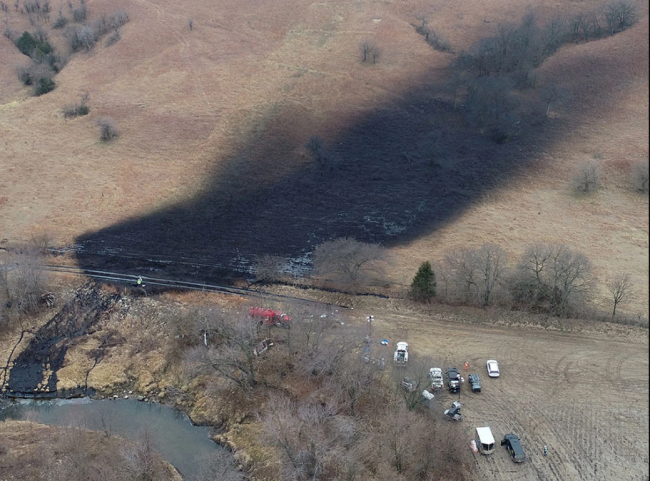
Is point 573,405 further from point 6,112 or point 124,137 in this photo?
point 6,112

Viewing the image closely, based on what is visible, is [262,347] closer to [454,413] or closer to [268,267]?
[268,267]

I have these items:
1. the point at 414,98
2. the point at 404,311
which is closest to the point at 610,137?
the point at 414,98

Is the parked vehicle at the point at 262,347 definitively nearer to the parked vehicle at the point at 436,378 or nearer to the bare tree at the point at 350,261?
the bare tree at the point at 350,261

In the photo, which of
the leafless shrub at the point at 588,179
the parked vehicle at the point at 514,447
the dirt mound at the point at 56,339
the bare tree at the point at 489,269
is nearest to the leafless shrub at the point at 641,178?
the leafless shrub at the point at 588,179

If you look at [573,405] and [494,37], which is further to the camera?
[494,37]

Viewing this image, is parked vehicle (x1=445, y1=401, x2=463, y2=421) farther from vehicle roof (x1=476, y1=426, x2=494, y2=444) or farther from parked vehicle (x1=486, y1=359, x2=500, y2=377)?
parked vehicle (x1=486, y1=359, x2=500, y2=377)

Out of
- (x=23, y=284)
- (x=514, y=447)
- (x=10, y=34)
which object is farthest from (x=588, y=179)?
(x=10, y=34)
